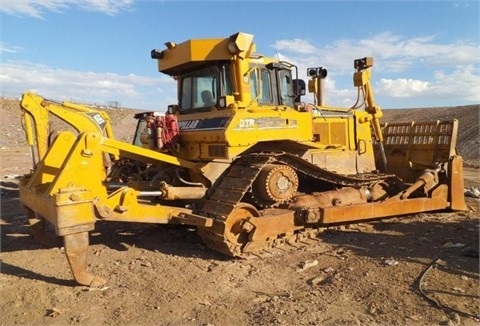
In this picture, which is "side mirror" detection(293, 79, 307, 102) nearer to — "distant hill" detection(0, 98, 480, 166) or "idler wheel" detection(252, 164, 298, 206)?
"idler wheel" detection(252, 164, 298, 206)

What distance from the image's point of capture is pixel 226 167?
6.73m

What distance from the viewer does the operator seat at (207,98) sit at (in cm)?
701

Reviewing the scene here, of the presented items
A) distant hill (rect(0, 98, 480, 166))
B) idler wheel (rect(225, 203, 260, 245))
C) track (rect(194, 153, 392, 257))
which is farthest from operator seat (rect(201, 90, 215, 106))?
distant hill (rect(0, 98, 480, 166))

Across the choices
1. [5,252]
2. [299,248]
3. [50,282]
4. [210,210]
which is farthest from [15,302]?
[299,248]

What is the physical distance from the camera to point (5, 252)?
259 inches

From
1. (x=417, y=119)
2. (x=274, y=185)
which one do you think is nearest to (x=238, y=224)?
(x=274, y=185)

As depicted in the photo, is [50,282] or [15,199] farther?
[15,199]

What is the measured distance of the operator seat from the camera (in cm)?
701

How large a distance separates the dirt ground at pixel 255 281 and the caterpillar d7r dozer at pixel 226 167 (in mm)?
395

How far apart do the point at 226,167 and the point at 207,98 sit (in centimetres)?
114

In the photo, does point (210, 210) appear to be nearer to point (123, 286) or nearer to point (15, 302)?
point (123, 286)

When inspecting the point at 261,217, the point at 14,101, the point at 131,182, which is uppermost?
the point at 14,101

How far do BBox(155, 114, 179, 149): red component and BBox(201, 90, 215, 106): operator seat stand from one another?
0.53 m

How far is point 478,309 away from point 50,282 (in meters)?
4.50
